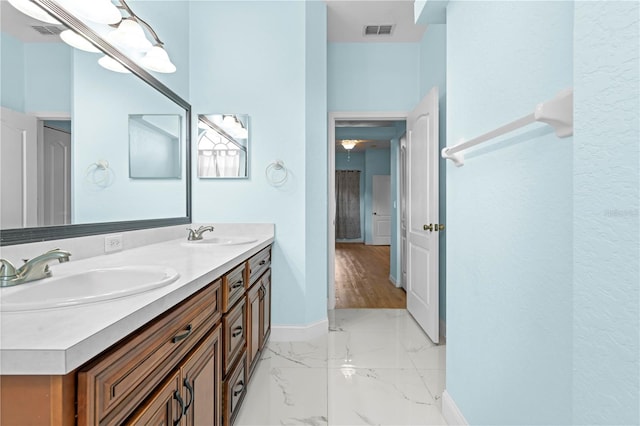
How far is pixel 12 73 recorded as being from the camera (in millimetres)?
1172

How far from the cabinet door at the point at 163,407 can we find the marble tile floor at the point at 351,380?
88 cm

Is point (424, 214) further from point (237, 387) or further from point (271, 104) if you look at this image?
point (237, 387)

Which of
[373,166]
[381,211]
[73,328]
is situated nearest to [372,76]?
[73,328]

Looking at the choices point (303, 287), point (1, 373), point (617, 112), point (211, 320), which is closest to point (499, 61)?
point (617, 112)

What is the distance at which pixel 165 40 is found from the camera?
2.34 metres

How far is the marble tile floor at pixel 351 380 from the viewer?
1751 mm

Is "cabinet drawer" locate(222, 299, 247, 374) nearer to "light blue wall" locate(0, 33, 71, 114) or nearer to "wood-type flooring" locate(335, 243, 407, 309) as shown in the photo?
"light blue wall" locate(0, 33, 71, 114)

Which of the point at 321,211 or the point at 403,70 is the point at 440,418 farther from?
the point at 403,70

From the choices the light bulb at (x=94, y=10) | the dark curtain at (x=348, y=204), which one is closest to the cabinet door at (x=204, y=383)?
the light bulb at (x=94, y=10)

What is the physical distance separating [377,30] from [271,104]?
1.28 metres

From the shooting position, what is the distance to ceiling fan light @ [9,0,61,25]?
3.92 ft

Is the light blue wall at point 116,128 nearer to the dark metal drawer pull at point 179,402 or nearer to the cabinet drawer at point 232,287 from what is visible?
Result: the cabinet drawer at point 232,287

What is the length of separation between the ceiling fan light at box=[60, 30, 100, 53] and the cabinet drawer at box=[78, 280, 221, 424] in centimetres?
121

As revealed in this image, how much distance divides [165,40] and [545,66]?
2.31 metres
